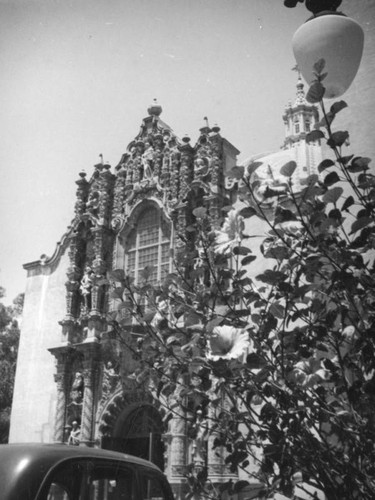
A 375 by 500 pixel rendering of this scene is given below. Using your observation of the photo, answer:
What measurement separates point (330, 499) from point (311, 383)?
488 mm

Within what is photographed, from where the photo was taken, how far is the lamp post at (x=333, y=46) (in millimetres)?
3346

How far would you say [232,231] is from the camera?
2961 millimetres

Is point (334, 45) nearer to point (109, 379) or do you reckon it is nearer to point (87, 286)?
point (109, 379)

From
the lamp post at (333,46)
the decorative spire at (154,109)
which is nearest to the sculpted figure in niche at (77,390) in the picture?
the decorative spire at (154,109)

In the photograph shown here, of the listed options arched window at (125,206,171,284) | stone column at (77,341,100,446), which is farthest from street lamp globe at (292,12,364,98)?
stone column at (77,341,100,446)

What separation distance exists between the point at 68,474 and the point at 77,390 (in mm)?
15377

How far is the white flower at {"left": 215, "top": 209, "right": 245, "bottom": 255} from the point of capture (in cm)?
293

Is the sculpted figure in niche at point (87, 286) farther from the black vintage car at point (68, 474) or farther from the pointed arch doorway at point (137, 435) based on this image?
the black vintage car at point (68, 474)

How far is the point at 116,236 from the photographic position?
65.7 ft

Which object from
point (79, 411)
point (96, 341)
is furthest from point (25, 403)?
point (96, 341)

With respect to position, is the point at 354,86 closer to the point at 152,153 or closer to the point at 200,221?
the point at 200,221

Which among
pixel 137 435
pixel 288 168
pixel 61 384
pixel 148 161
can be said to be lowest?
pixel 137 435

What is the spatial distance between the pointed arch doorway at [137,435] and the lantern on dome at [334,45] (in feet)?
49.0

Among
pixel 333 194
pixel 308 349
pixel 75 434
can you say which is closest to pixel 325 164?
pixel 333 194
